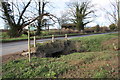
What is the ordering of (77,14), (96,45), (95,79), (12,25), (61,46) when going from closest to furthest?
(95,79) < (61,46) < (96,45) < (12,25) < (77,14)

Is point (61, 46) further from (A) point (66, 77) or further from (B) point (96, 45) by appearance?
(A) point (66, 77)

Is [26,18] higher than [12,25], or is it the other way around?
[26,18]

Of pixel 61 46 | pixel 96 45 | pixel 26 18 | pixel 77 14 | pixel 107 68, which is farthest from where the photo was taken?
pixel 77 14

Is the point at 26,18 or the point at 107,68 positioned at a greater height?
the point at 26,18

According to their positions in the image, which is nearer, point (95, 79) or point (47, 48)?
point (95, 79)

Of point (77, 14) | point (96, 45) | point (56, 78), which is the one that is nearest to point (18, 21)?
point (96, 45)

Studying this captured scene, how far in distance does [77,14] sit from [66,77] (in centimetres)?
3246

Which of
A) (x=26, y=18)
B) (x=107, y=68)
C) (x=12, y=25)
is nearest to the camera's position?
(x=107, y=68)

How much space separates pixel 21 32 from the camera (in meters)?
20.3

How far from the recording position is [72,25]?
36.0m

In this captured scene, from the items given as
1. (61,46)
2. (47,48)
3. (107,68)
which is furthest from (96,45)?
(107,68)

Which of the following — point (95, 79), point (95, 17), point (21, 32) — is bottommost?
point (95, 79)

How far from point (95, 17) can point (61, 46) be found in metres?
27.8

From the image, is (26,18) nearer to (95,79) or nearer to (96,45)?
(96,45)
